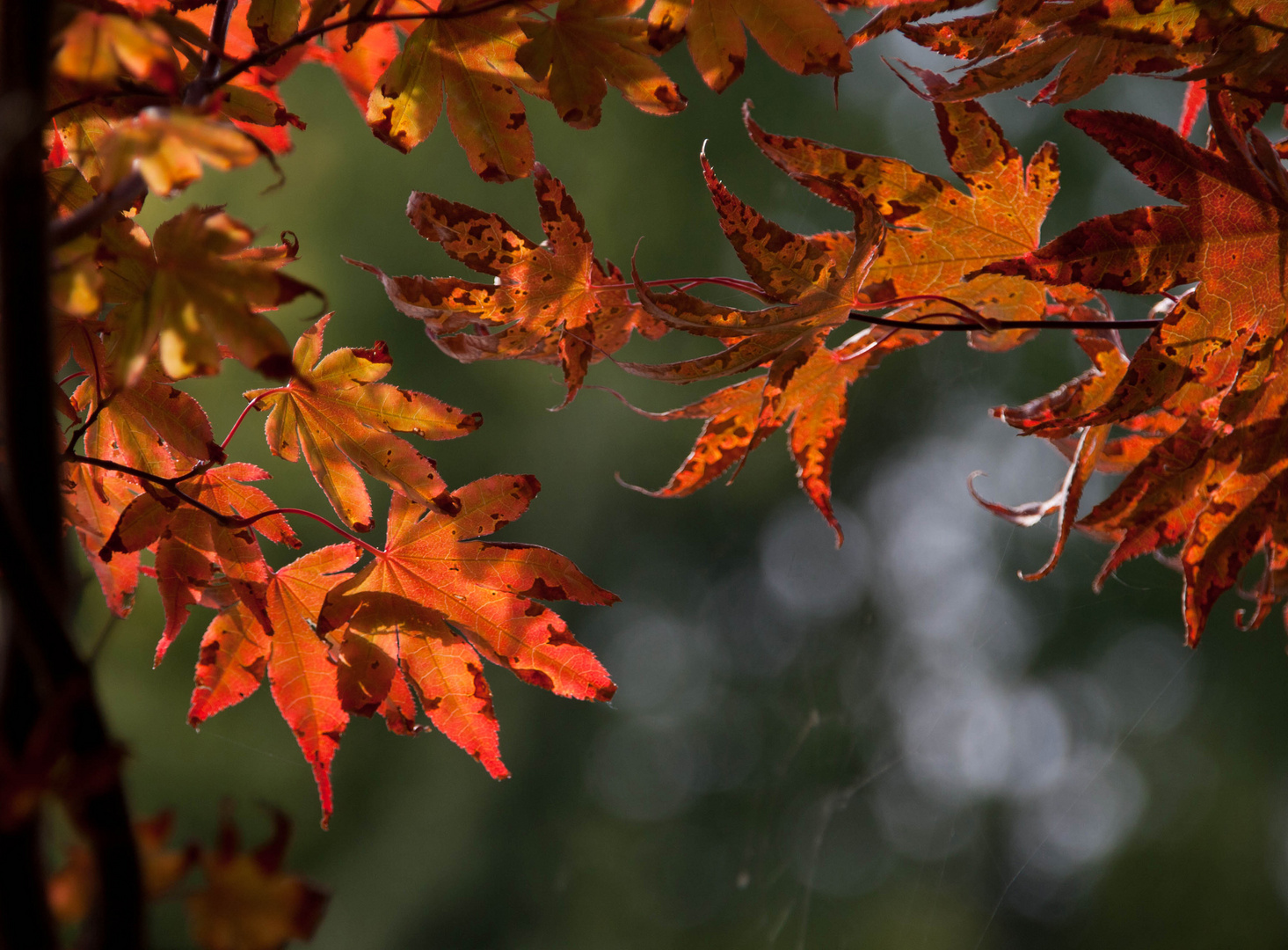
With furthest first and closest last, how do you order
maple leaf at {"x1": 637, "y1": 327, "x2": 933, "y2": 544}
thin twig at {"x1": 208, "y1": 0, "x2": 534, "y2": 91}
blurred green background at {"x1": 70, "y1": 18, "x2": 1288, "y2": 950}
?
1. blurred green background at {"x1": 70, "y1": 18, "x2": 1288, "y2": 950}
2. maple leaf at {"x1": 637, "y1": 327, "x2": 933, "y2": 544}
3. thin twig at {"x1": 208, "y1": 0, "x2": 534, "y2": 91}

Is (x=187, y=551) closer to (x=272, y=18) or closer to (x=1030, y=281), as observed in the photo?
(x=272, y=18)

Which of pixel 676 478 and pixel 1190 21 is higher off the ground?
pixel 1190 21

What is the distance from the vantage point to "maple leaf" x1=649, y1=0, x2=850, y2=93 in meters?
0.39

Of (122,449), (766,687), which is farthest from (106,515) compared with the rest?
(766,687)

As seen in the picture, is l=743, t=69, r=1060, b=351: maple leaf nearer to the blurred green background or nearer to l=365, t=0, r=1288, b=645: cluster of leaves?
l=365, t=0, r=1288, b=645: cluster of leaves

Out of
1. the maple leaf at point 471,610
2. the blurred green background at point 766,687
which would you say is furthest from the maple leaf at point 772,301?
the blurred green background at point 766,687

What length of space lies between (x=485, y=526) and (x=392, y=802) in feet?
7.77

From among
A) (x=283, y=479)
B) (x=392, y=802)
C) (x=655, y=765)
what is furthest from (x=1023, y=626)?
(x=283, y=479)

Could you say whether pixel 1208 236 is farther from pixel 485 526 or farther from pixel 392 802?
pixel 392 802

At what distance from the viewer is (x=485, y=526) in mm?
448

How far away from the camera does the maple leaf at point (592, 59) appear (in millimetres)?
406

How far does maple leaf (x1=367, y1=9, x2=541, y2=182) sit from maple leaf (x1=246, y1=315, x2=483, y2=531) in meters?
0.12

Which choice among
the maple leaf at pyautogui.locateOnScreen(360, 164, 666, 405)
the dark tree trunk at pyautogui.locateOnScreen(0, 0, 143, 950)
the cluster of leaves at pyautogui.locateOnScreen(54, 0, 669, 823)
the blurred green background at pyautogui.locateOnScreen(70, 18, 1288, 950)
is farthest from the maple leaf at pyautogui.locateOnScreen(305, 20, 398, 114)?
the blurred green background at pyautogui.locateOnScreen(70, 18, 1288, 950)

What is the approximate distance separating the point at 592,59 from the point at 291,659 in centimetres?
36
